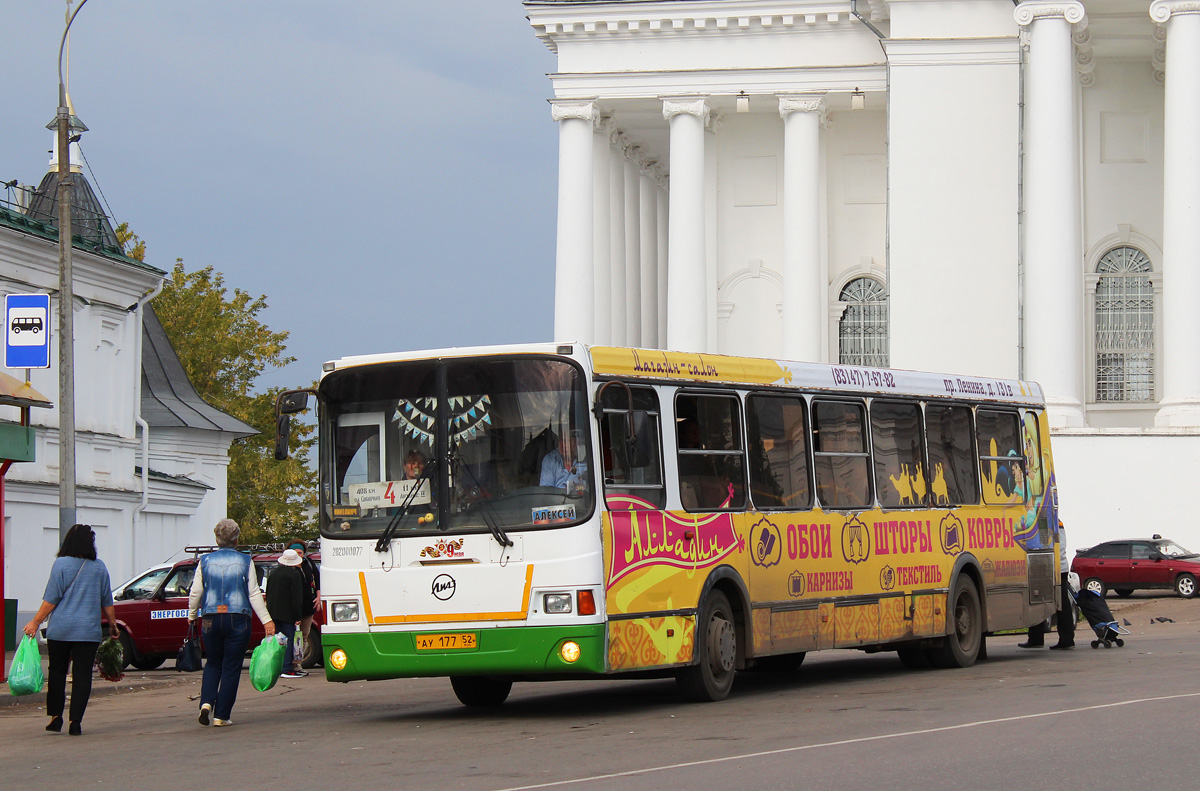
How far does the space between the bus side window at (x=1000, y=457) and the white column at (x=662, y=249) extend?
33.9m

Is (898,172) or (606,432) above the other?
(898,172)

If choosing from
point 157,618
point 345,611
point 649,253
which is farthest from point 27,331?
point 649,253

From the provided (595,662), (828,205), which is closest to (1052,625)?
(595,662)

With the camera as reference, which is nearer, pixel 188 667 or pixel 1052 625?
pixel 188 667

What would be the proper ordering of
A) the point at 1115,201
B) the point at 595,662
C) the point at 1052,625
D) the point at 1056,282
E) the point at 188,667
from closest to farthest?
the point at 595,662, the point at 188,667, the point at 1052,625, the point at 1056,282, the point at 1115,201

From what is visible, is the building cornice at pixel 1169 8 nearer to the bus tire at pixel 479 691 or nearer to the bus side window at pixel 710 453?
the bus side window at pixel 710 453

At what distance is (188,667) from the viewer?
1473 cm

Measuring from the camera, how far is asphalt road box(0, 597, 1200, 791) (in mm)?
9719

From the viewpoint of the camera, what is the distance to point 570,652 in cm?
1287

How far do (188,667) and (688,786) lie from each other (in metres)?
6.69

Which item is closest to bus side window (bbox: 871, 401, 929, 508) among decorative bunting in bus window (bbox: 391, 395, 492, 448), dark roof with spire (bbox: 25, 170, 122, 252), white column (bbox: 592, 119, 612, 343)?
decorative bunting in bus window (bbox: 391, 395, 492, 448)

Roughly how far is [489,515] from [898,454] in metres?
5.29

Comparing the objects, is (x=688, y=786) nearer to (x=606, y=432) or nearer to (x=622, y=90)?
(x=606, y=432)

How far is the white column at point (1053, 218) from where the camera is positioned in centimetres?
3681
